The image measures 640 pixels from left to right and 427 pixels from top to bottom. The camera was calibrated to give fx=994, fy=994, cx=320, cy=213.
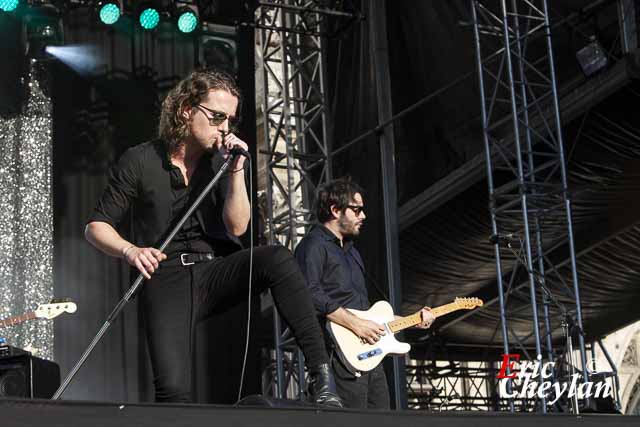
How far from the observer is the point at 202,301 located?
123 inches

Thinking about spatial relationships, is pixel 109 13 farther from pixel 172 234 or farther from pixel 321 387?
pixel 321 387

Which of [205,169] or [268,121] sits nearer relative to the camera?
[205,169]

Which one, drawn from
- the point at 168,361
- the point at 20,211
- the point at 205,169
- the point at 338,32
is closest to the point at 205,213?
the point at 205,169

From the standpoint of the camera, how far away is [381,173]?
9.85 metres

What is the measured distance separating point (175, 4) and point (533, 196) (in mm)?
3274

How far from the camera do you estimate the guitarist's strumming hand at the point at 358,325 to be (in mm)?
4844

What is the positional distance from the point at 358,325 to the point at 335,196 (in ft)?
2.15

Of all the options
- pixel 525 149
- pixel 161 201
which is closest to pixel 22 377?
pixel 161 201

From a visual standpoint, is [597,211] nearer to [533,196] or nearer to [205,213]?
[533,196]

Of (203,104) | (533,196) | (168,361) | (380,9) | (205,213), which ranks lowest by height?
(168,361)

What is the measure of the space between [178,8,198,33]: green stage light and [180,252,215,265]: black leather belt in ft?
17.0

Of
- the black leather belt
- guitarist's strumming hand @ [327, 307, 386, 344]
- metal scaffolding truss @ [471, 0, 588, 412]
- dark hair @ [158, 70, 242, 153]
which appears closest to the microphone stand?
the black leather belt

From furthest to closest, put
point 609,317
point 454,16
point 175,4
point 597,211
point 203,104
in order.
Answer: point 609,317, point 597,211, point 454,16, point 175,4, point 203,104

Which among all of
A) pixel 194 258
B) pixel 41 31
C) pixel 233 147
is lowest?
pixel 194 258
